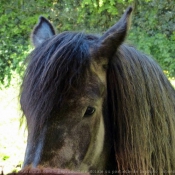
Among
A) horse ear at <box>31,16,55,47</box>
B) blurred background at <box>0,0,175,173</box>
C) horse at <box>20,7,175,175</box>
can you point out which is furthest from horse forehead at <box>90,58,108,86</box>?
blurred background at <box>0,0,175,173</box>

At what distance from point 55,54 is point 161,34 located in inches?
163

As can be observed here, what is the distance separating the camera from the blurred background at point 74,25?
5.06 metres

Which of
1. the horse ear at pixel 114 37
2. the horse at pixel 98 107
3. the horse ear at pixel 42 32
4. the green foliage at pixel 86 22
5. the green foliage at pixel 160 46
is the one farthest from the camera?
the green foliage at pixel 86 22

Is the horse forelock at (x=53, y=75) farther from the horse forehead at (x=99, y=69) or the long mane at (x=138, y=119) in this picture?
the long mane at (x=138, y=119)

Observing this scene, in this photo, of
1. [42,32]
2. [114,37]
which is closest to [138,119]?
[114,37]

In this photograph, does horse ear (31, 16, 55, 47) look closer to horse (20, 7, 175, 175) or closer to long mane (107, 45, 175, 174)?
horse (20, 7, 175, 175)

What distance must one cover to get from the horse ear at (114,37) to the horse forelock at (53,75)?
0.06 metres

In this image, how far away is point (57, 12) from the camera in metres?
5.70

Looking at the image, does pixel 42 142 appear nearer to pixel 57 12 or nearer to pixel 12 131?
pixel 12 131

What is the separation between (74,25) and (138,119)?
440 centimetres

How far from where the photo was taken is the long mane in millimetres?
1406

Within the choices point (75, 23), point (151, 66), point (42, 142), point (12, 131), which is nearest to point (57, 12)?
point (75, 23)

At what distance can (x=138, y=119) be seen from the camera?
141 centimetres

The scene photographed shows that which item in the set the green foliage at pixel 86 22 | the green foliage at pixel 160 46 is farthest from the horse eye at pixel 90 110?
the green foliage at pixel 160 46
